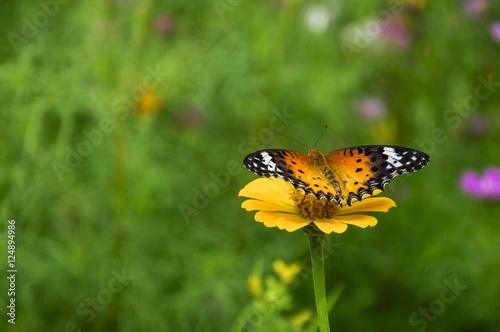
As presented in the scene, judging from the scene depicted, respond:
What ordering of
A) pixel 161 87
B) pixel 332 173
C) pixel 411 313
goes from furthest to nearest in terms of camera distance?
1. pixel 411 313
2. pixel 161 87
3. pixel 332 173

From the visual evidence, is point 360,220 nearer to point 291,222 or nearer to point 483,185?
point 291,222

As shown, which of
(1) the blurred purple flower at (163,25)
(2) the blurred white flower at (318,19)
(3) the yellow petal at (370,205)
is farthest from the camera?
(2) the blurred white flower at (318,19)

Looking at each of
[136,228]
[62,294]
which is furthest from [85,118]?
[62,294]

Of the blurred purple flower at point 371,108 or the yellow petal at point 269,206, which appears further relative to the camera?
the blurred purple flower at point 371,108

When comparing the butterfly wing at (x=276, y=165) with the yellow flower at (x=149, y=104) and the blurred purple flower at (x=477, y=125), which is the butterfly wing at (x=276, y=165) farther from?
the blurred purple flower at (x=477, y=125)

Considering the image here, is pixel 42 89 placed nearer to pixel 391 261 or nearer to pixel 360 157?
pixel 360 157

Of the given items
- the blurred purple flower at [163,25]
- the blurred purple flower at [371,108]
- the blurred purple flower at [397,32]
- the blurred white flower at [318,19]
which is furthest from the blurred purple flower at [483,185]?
A: the blurred purple flower at [163,25]
